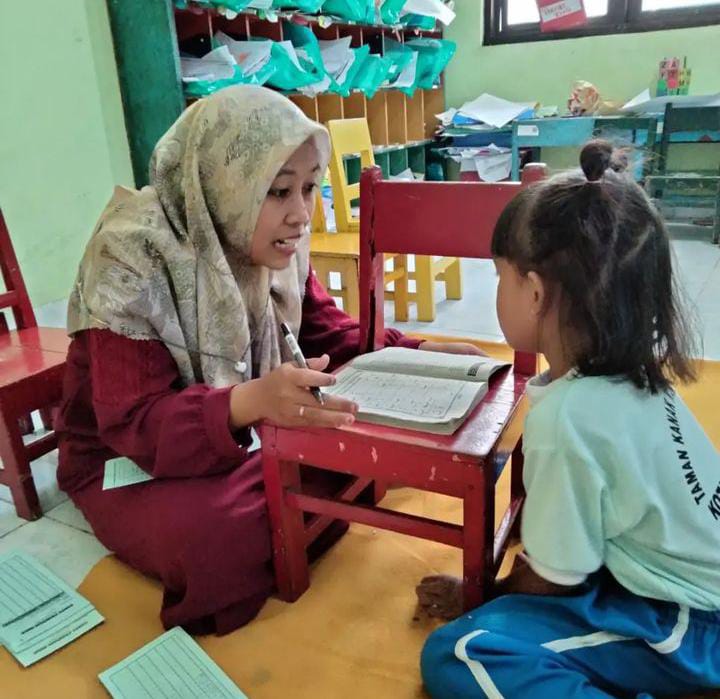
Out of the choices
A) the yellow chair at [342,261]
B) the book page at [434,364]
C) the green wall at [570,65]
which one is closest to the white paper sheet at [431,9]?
the green wall at [570,65]

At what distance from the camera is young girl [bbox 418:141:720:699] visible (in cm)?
75

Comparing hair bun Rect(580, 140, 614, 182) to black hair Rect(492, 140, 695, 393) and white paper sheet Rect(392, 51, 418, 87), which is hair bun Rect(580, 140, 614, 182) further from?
white paper sheet Rect(392, 51, 418, 87)

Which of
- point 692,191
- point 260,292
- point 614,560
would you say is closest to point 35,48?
point 260,292

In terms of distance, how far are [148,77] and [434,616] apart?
1896 millimetres

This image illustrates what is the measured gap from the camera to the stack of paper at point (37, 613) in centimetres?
107

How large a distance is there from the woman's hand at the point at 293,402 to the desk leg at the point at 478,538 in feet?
0.62

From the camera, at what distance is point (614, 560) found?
80 cm

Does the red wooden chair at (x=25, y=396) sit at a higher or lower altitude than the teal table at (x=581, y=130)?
lower

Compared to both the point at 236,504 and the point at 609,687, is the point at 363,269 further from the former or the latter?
the point at 609,687

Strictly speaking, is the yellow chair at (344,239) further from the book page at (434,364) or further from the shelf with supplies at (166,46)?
the book page at (434,364)

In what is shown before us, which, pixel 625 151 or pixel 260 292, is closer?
pixel 625 151

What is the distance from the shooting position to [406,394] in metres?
1.01

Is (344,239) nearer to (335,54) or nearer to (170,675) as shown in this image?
(335,54)

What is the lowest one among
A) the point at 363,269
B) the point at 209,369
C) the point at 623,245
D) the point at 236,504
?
the point at 236,504
